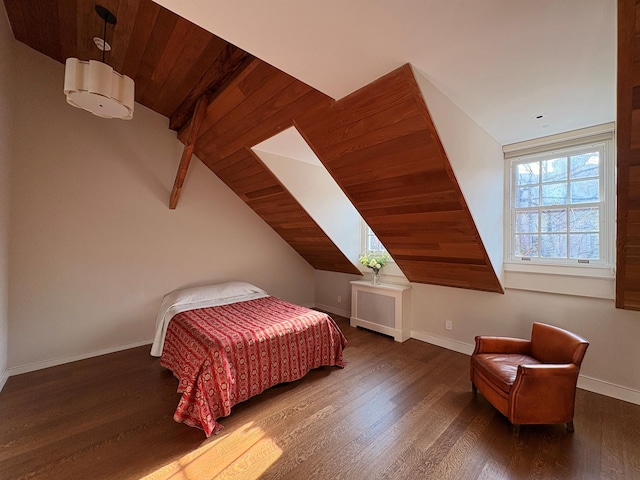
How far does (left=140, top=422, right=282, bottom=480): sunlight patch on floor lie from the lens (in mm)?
1552

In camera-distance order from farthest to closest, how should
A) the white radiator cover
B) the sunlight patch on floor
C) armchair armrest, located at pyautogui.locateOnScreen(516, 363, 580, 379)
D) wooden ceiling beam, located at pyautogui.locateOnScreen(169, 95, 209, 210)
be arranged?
1. the white radiator cover
2. wooden ceiling beam, located at pyautogui.locateOnScreen(169, 95, 209, 210)
3. armchair armrest, located at pyautogui.locateOnScreen(516, 363, 580, 379)
4. the sunlight patch on floor

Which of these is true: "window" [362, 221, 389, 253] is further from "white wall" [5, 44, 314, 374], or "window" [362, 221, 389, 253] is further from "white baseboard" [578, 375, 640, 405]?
"white baseboard" [578, 375, 640, 405]

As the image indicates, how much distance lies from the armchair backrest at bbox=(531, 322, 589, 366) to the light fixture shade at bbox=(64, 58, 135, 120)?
3529 mm

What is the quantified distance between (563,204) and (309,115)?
2571mm

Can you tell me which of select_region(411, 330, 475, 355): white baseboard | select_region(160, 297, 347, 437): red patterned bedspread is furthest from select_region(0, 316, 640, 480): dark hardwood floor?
select_region(411, 330, 475, 355): white baseboard

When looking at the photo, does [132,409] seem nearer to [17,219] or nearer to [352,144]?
[17,219]

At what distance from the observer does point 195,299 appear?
10.6 feet

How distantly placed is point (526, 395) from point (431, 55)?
2.26m

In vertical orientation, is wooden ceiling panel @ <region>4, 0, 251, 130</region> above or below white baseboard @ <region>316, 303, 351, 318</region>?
above

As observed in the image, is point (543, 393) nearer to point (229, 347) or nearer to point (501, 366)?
point (501, 366)

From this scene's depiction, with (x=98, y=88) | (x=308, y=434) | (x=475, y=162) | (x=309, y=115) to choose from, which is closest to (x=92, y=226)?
(x=98, y=88)

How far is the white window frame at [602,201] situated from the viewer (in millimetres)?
2346

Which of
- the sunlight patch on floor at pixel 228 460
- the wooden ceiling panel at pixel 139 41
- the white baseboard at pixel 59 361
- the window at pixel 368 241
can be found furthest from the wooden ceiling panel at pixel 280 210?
the sunlight patch on floor at pixel 228 460

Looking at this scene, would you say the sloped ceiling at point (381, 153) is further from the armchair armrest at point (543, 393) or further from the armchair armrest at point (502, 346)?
the armchair armrest at point (543, 393)
